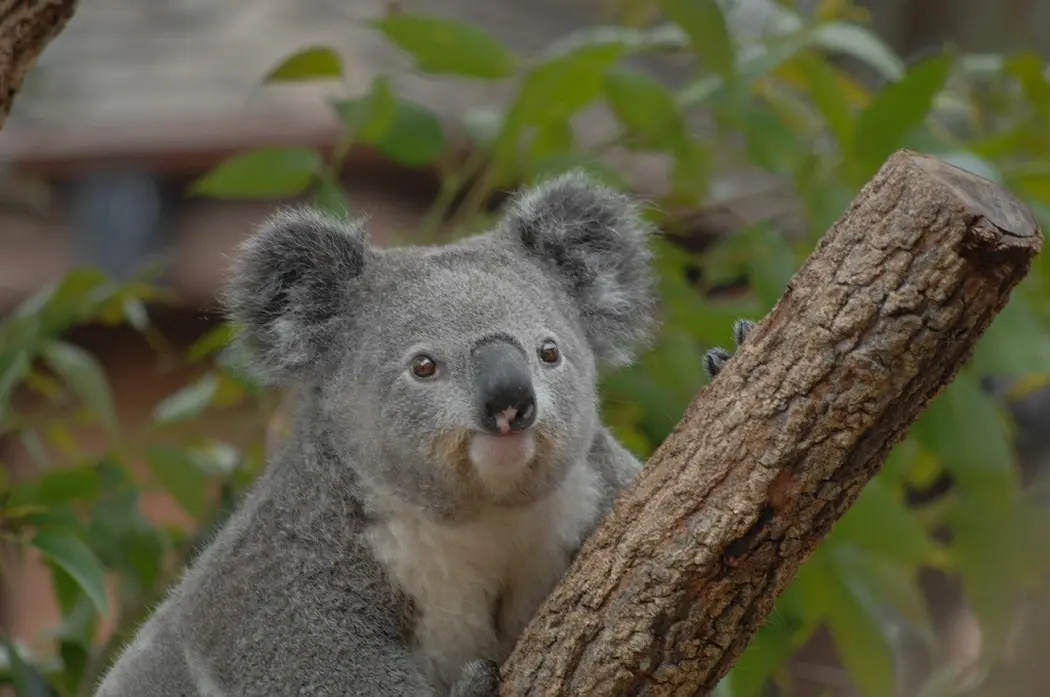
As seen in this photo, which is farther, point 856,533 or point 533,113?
point 533,113

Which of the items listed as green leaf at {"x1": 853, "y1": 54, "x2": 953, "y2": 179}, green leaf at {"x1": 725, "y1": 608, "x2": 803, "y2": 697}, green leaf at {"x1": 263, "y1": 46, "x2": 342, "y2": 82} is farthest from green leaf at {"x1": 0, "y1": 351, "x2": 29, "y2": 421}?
green leaf at {"x1": 853, "y1": 54, "x2": 953, "y2": 179}

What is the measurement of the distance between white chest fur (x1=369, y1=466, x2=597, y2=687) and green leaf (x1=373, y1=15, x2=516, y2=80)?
57.4 inches

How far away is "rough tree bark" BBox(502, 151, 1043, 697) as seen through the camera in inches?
73.7

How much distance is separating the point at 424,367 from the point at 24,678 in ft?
4.91

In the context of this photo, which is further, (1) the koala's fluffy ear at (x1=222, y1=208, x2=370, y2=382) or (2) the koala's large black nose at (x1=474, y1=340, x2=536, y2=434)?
(1) the koala's fluffy ear at (x1=222, y1=208, x2=370, y2=382)

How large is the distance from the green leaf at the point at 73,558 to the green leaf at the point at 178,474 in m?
0.76

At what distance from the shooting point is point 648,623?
210cm

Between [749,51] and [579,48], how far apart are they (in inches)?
19.7

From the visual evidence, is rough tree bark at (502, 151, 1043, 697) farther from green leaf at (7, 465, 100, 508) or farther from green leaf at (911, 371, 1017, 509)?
green leaf at (7, 465, 100, 508)

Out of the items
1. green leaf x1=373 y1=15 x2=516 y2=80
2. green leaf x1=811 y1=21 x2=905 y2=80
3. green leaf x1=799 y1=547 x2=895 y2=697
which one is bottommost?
green leaf x1=799 y1=547 x2=895 y2=697

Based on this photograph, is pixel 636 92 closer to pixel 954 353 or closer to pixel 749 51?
pixel 749 51

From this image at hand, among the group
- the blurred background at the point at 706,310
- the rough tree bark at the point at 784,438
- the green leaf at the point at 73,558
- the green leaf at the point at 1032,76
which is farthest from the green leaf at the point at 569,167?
the rough tree bark at the point at 784,438

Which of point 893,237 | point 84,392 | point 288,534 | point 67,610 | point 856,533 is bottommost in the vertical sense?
point 67,610

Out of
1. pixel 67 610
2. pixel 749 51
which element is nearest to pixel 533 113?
pixel 749 51
